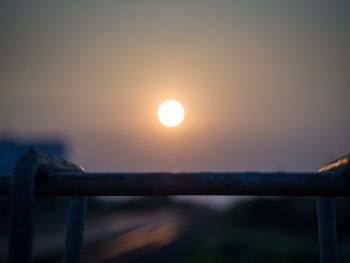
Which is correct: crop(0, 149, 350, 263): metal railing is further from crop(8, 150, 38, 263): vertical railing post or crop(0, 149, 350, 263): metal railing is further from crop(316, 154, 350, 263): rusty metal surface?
crop(316, 154, 350, 263): rusty metal surface

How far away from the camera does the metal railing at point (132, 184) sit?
2.52 ft

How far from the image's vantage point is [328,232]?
39.1 inches

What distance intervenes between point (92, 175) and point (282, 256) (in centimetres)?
A: 1714

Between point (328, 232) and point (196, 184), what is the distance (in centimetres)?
43

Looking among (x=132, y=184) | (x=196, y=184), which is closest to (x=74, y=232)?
(x=132, y=184)

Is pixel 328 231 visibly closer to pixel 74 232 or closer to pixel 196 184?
pixel 196 184

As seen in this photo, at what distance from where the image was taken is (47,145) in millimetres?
52938

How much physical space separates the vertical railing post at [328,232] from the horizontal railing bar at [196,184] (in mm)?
198

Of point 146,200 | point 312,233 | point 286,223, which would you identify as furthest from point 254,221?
point 146,200

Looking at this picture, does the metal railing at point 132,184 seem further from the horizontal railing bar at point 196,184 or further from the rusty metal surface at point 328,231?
the rusty metal surface at point 328,231

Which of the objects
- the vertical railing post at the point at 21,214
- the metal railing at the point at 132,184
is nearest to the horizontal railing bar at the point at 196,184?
the metal railing at the point at 132,184

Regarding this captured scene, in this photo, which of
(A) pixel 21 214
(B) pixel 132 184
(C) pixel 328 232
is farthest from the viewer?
(C) pixel 328 232

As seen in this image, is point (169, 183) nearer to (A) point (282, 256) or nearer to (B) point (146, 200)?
(A) point (282, 256)

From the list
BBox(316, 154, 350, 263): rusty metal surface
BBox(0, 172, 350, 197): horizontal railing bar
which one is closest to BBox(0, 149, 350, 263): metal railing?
BBox(0, 172, 350, 197): horizontal railing bar
